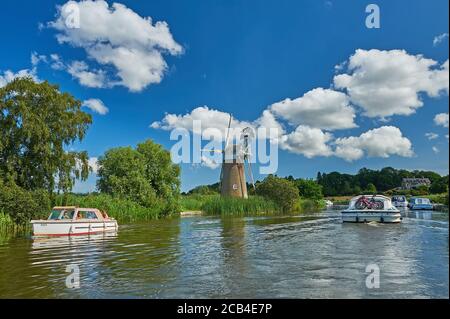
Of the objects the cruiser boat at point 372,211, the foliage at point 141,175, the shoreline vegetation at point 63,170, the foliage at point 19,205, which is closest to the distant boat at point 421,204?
the shoreline vegetation at point 63,170

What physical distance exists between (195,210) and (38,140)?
27.8m

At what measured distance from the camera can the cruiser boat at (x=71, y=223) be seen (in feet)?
71.9

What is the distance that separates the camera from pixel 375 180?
10831 cm

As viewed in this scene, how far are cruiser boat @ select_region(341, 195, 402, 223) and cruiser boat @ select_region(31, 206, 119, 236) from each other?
18224mm

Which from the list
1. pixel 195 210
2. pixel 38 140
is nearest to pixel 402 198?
pixel 195 210

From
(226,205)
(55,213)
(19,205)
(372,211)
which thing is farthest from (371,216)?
(19,205)

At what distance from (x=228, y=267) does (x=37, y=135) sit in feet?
70.6

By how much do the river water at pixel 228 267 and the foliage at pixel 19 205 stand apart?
4.53 meters

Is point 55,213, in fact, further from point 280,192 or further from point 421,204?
point 421,204

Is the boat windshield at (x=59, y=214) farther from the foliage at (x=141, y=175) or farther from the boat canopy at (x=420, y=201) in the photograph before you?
the boat canopy at (x=420, y=201)

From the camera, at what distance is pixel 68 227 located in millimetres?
22750

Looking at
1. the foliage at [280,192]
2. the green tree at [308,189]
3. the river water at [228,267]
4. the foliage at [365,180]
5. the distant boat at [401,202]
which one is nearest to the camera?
the river water at [228,267]

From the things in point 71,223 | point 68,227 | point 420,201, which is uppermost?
point 420,201

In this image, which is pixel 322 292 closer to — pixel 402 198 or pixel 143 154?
pixel 143 154
